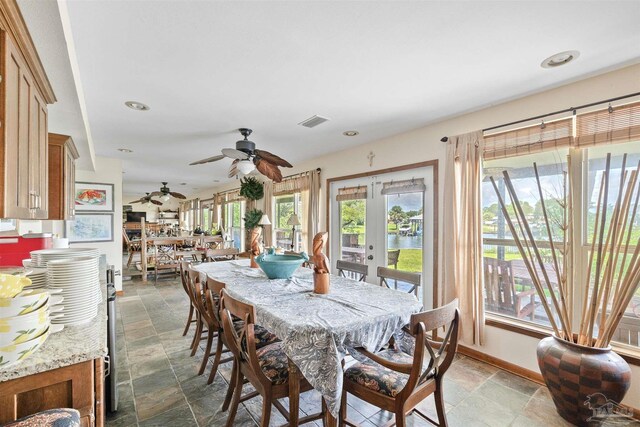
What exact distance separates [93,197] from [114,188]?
34 centimetres

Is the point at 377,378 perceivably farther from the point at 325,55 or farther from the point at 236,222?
the point at 236,222

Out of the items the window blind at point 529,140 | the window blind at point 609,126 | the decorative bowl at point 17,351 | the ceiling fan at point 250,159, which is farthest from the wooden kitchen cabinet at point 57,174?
the window blind at point 609,126

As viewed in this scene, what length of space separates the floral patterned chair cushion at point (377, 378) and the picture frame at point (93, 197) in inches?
204

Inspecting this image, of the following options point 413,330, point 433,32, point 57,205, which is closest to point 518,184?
point 433,32

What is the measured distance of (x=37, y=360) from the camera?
3.41 ft

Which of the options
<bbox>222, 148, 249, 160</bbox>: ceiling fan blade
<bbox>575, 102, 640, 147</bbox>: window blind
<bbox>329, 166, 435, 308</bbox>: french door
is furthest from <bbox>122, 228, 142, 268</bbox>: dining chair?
<bbox>575, 102, 640, 147</bbox>: window blind

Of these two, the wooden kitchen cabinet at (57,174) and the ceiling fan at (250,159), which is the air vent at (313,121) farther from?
the wooden kitchen cabinet at (57,174)

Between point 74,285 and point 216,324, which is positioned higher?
point 74,285

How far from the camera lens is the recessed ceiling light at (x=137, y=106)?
2.60 m

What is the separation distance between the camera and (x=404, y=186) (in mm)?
3549

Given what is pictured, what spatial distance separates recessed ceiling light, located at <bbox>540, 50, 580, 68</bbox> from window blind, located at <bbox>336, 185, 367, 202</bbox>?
241 cm

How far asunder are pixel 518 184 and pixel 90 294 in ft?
10.8

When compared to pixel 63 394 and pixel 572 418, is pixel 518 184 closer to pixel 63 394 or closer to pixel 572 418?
pixel 572 418

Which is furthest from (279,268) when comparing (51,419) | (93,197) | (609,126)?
(93,197)
